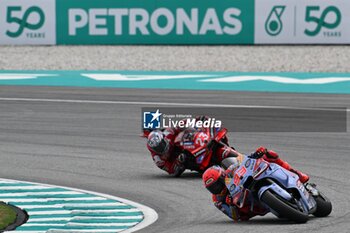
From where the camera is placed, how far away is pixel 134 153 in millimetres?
15633

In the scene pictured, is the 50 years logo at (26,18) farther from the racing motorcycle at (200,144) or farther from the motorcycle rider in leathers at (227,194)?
the motorcycle rider in leathers at (227,194)

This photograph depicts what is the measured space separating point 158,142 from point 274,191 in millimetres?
3355

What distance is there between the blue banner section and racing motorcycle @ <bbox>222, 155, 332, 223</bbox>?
44.4 ft

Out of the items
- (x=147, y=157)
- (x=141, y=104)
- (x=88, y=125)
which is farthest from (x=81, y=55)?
(x=147, y=157)

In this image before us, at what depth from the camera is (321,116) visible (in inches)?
772

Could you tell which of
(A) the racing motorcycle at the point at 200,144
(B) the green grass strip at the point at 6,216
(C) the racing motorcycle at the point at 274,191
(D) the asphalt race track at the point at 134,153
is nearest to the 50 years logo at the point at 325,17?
(D) the asphalt race track at the point at 134,153

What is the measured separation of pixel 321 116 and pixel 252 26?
10.3m

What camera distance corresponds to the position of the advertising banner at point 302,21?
28703mm

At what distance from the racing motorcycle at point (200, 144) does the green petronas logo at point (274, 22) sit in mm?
16350

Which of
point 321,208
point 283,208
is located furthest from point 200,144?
point 283,208

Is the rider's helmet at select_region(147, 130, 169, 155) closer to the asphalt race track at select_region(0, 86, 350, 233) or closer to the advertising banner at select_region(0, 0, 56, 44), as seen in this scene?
the asphalt race track at select_region(0, 86, 350, 233)

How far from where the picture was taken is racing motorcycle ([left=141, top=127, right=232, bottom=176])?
42.6ft

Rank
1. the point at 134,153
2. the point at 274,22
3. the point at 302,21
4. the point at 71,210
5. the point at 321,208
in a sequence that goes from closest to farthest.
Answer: the point at 321,208 → the point at 71,210 → the point at 134,153 → the point at 302,21 → the point at 274,22

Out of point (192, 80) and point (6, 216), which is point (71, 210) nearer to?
point (6, 216)
